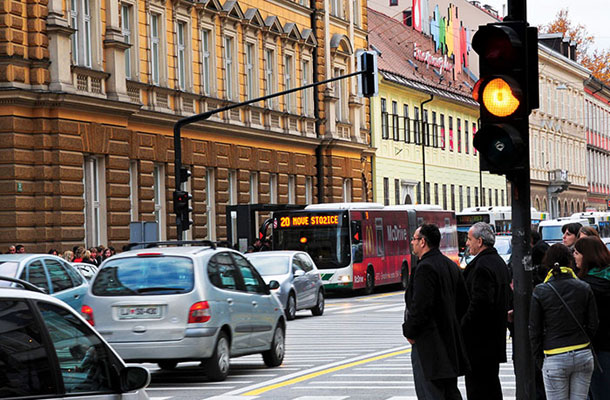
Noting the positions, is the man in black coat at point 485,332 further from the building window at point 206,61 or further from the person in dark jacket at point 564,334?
the building window at point 206,61

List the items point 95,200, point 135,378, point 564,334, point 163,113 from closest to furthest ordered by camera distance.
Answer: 1. point 135,378
2. point 564,334
3. point 95,200
4. point 163,113

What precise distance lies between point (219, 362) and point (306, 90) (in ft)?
119

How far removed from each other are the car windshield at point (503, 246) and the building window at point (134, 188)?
10008 mm

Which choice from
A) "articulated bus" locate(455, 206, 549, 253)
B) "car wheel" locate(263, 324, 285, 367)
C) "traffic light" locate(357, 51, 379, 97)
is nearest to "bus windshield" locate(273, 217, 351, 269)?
"traffic light" locate(357, 51, 379, 97)

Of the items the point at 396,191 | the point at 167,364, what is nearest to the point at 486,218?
the point at 396,191

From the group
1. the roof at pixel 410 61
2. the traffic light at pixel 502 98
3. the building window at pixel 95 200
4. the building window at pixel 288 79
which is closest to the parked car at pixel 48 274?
the traffic light at pixel 502 98

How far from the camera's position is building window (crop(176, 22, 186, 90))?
41.2 meters

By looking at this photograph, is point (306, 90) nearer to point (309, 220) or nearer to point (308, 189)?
point (308, 189)

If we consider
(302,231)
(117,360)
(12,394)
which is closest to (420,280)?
(117,360)

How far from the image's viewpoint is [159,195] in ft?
130

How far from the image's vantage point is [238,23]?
45.8 meters

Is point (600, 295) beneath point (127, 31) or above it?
beneath

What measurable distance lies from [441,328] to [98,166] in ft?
84.8

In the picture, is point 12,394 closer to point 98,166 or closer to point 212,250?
point 212,250
